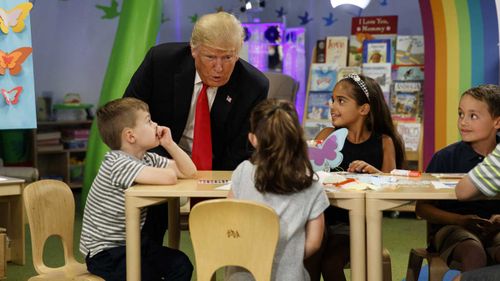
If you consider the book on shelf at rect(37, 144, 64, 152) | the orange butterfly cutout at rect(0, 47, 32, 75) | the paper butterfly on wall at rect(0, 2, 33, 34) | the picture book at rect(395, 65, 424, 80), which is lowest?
the book on shelf at rect(37, 144, 64, 152)

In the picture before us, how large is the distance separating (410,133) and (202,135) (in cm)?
392

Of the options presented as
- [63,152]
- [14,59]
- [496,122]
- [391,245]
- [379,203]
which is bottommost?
[391,245]

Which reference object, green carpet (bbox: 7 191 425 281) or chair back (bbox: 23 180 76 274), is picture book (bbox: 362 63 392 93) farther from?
chair back (bbox: 23 180 76 274)

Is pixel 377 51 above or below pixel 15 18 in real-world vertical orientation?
below

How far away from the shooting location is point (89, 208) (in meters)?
3.35

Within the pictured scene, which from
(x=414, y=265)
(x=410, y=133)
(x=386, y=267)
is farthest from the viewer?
(x=410, y=133)

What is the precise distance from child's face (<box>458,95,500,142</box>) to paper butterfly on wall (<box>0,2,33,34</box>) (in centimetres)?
274

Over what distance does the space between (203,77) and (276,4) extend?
5.91 metres

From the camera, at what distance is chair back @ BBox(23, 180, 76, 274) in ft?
11.2

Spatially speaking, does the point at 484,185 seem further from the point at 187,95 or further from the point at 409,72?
the point at 409,72

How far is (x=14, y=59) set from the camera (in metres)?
4.96

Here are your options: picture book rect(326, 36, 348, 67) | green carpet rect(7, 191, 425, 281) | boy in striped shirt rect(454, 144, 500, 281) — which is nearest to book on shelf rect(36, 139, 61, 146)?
green carpet rect(7, 191, 425, 281)

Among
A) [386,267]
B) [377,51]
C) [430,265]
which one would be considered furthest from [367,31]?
[430,265]

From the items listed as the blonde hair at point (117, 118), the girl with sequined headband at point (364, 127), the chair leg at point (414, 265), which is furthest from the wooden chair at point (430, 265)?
the blonde hair at point (117, 118)
